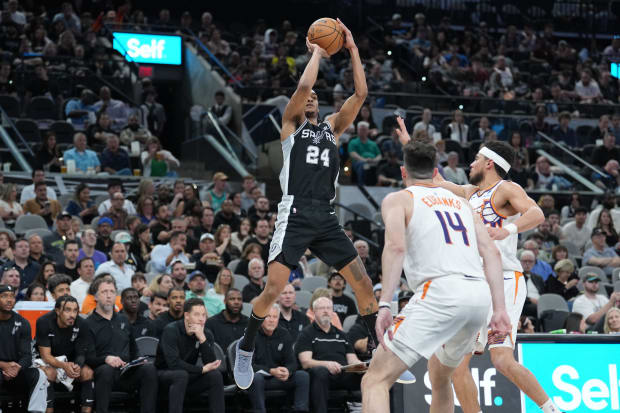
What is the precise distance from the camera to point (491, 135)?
66.5ft

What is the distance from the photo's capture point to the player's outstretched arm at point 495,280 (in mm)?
6172

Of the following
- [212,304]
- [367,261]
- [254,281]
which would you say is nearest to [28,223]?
[212,304]

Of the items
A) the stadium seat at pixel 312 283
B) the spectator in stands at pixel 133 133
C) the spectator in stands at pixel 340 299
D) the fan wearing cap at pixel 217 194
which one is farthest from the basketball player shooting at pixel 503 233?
the spectator in stands at pixel 133 133

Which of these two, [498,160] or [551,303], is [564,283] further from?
[498,160]

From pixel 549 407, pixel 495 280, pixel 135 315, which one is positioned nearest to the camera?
pixel 495 280

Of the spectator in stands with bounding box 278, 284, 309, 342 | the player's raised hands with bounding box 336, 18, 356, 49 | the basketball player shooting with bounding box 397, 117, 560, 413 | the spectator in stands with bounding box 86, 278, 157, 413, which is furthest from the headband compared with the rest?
the spectator in stands with bounding box 86, 278, 157, 413

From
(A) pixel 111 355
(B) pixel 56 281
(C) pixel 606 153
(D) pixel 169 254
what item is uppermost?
(B) pixel 56 281

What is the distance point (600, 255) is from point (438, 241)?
35.4ft

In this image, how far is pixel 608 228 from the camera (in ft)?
54.8

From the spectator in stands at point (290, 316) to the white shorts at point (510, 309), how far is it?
464 centimetres

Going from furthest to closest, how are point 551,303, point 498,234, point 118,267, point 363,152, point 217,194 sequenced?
point 363,152
point 217,194
point 551,303
point 118,267
point 498,234

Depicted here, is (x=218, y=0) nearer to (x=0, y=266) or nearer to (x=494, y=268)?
(x=0, y=266)

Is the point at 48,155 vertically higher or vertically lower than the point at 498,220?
lower

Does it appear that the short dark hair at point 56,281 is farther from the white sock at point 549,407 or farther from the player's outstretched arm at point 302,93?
the white sock at point 549,407
